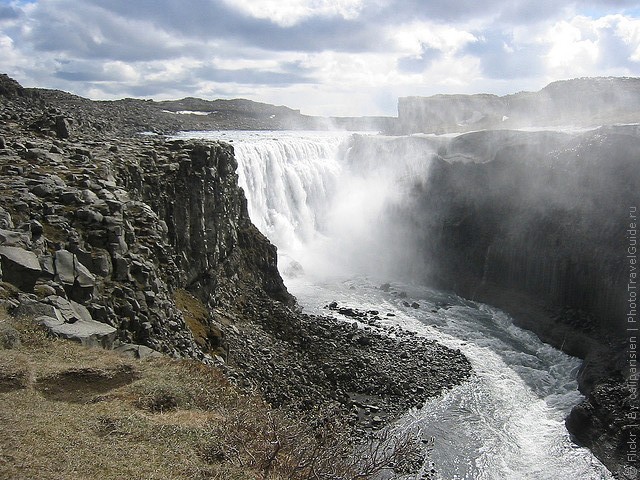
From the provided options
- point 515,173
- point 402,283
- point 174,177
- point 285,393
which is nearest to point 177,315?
point 285,393

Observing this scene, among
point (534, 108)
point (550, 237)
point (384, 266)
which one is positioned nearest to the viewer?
point (550, 237)

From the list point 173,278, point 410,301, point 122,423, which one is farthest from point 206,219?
point 122,423

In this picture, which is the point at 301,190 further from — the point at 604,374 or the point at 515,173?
the point at 604,374

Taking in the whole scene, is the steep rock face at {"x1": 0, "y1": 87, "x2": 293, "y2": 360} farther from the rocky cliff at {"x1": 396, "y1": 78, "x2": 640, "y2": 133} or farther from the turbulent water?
the rocky cliff at {"x1": 396, "y1": 78, "x2": 640, "y2": 133}

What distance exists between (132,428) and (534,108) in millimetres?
76719

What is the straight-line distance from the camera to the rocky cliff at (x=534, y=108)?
62594 millimetres

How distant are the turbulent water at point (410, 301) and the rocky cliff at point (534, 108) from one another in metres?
22.3

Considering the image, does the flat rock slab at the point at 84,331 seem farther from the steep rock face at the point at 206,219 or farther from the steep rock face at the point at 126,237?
the steep rock face at the point at 206,219

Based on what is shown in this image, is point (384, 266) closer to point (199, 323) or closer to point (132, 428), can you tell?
point (199, 323)

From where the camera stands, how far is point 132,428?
29.1ft

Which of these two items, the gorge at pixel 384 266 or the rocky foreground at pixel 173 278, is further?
the gorge at pixel 384 266

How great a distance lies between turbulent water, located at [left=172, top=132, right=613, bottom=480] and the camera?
20828 millimetres

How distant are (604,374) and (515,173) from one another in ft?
57.3

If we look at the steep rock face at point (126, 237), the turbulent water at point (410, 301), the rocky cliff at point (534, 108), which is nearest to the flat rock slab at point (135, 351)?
the steep rock face at point (126, 237)
